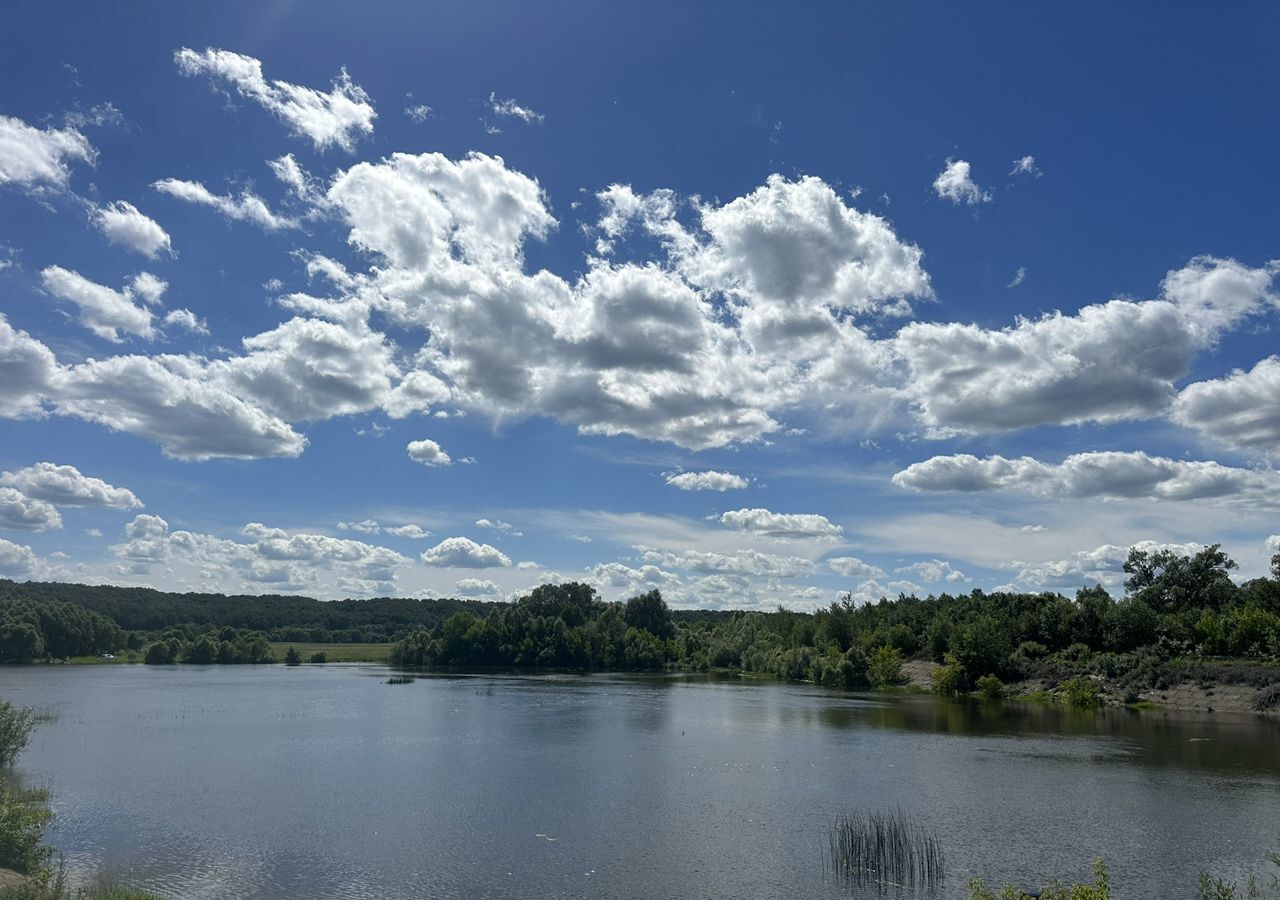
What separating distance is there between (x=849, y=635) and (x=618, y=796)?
4578 inches

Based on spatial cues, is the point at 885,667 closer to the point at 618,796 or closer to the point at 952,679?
the point at 952,679

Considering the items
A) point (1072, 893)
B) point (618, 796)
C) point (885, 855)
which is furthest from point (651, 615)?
point (1072, 893)

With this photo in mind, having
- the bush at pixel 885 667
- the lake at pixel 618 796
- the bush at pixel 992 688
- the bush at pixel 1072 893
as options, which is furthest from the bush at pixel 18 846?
the bush at pixel 885 667

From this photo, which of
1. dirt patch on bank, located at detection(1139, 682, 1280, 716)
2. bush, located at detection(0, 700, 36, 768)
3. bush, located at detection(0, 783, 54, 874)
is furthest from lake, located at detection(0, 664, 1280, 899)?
dirt patch on bank, located at detection(1139, 682, 1280, 716)

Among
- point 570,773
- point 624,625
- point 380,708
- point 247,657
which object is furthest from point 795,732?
point 247,657

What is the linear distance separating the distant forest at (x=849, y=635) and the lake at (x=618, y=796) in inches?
951

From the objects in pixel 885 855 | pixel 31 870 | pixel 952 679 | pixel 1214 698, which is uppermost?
pixel 1214 698

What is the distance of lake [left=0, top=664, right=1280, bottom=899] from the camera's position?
2814cm

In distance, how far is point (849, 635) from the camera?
14912 cm

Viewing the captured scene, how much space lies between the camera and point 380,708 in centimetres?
8119

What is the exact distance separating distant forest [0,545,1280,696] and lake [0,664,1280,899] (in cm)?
2415

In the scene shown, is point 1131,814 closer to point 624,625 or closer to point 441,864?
point 441,864

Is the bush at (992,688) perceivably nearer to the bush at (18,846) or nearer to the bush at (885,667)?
the bush at (885,667)

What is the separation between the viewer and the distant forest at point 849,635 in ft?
323
